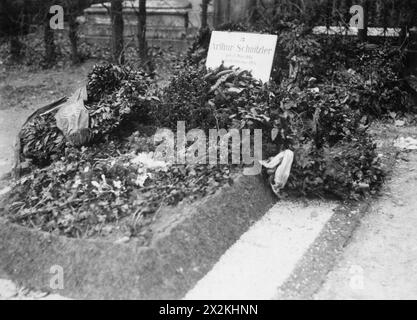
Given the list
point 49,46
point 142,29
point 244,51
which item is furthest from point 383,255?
point 49,46

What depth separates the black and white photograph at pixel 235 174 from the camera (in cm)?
394

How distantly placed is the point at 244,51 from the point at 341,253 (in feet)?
13.3

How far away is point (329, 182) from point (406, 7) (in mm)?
4019

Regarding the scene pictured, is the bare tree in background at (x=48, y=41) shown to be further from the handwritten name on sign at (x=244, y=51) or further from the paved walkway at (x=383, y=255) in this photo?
the paved walkway at (x=383, y=255)

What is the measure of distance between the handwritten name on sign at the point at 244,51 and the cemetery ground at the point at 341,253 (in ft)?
7.73

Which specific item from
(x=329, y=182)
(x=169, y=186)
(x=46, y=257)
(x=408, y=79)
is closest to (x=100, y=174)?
(x=169, y=186)

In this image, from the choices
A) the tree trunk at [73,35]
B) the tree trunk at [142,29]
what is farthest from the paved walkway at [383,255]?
Answer: the tree trunk at [73,35]

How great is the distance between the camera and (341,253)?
4.40 meters

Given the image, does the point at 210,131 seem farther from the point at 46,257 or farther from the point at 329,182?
the point at 46,257

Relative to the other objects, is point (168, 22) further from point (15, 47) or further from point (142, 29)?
point (15, 47)

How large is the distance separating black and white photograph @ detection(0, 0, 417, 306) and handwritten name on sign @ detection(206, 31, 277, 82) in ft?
0.06

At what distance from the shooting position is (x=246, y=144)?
17.7 feet

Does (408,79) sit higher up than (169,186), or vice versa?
(408,79)

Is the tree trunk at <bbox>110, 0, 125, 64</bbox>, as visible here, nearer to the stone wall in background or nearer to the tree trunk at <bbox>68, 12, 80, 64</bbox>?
the tree trunk at <bbox>68, 12, 80, 64</bbox>
